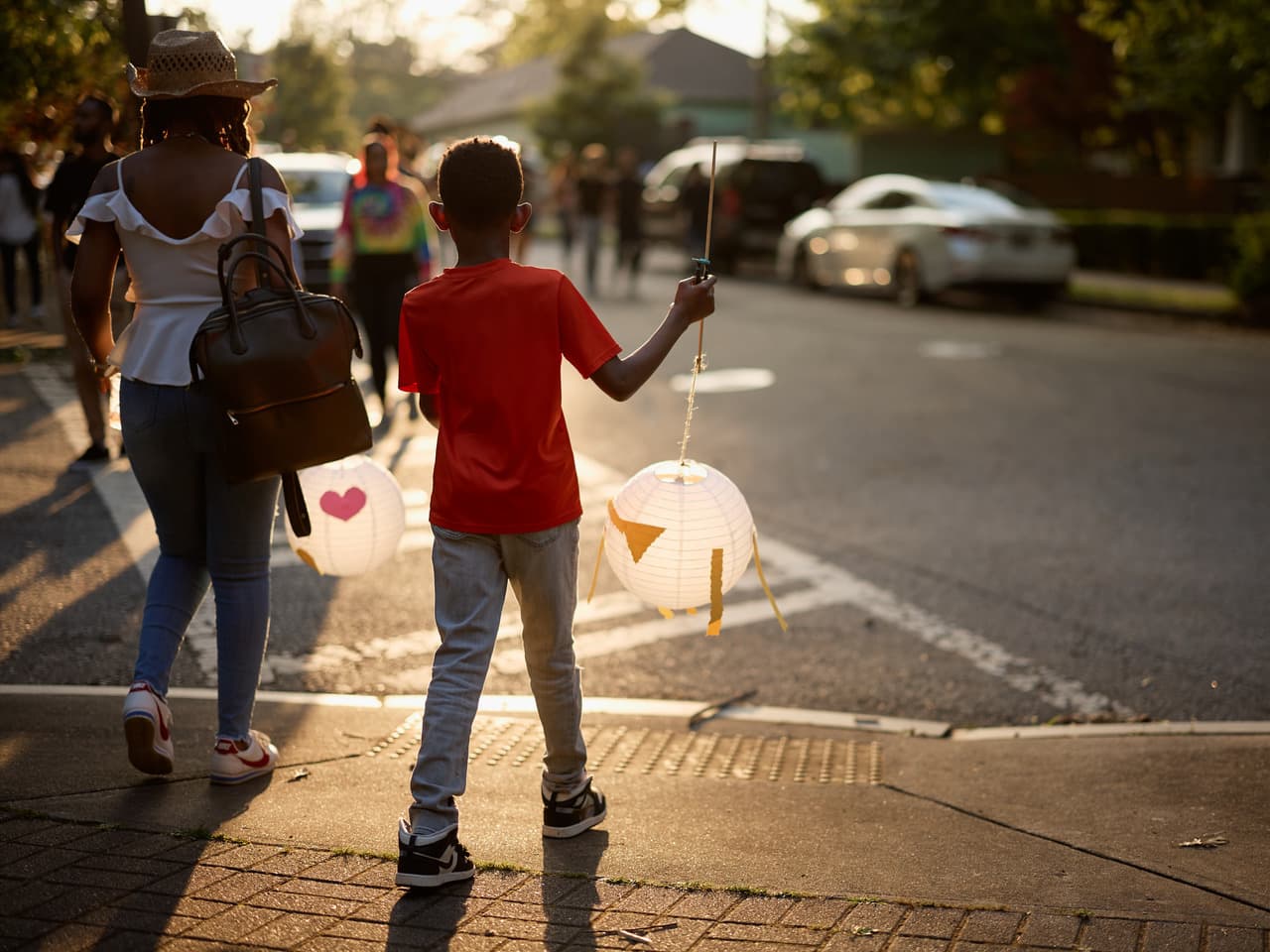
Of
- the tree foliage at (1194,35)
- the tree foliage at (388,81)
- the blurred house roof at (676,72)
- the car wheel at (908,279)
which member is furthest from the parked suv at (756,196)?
the tree foliage at (388,81)

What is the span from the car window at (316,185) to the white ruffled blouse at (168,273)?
1470 cm

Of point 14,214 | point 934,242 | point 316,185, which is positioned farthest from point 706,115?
point 14,214

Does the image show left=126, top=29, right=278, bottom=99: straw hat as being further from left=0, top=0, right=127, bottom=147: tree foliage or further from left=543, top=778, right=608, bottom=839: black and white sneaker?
left=0, top=0, right=127, bottom=147: tree foliage

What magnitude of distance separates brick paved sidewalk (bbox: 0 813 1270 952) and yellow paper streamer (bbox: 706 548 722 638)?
71 cm

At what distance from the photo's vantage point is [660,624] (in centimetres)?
621

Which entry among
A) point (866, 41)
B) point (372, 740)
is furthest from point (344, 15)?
point (372, 740)

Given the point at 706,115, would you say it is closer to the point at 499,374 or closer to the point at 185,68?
the point at 185,68

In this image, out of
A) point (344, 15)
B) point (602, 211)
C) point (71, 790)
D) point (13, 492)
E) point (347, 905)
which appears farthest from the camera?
point (344, 15)

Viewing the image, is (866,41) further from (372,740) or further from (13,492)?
(372,740)

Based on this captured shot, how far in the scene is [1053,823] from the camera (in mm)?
4070

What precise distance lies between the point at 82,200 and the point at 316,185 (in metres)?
11.2

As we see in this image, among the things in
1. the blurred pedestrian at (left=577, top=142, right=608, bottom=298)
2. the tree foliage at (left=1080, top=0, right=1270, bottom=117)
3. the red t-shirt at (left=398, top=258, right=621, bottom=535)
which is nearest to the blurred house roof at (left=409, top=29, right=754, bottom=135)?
the tree foliage at (left=1080, top=0, right=1270, bottom=117)

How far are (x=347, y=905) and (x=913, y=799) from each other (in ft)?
5.76

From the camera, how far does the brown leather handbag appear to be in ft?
11.5
